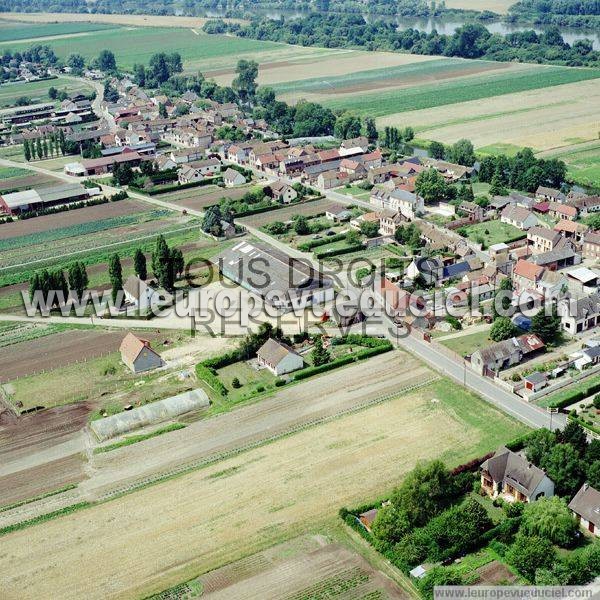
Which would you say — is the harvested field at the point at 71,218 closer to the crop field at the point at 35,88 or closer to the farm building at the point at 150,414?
the farm building at the point at 150,414

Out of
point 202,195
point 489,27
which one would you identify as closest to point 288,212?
point 202,195

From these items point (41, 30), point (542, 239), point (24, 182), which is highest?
point (41, 30)

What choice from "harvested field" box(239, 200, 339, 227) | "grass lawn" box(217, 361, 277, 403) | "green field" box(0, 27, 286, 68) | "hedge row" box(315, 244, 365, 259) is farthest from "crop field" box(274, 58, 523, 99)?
"grass lawn" box(217, 361, 277, 403)

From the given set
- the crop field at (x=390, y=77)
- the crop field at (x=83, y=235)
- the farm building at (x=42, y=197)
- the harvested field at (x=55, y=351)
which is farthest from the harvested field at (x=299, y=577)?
the crop field at (x=390, y=77)

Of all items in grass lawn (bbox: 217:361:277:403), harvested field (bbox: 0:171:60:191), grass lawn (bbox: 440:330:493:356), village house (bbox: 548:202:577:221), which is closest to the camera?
grass lawn (bbox: 217:361:277:403)

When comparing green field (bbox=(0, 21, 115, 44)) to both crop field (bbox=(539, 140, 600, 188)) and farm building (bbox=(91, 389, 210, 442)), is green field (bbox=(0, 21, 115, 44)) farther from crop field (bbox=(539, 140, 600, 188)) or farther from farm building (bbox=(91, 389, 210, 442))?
farm building (bbox=(91, 389, 210, 442))

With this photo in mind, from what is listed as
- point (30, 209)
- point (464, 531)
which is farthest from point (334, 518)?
point (30, 209)

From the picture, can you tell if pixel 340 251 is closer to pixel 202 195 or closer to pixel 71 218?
pixel 202 195
